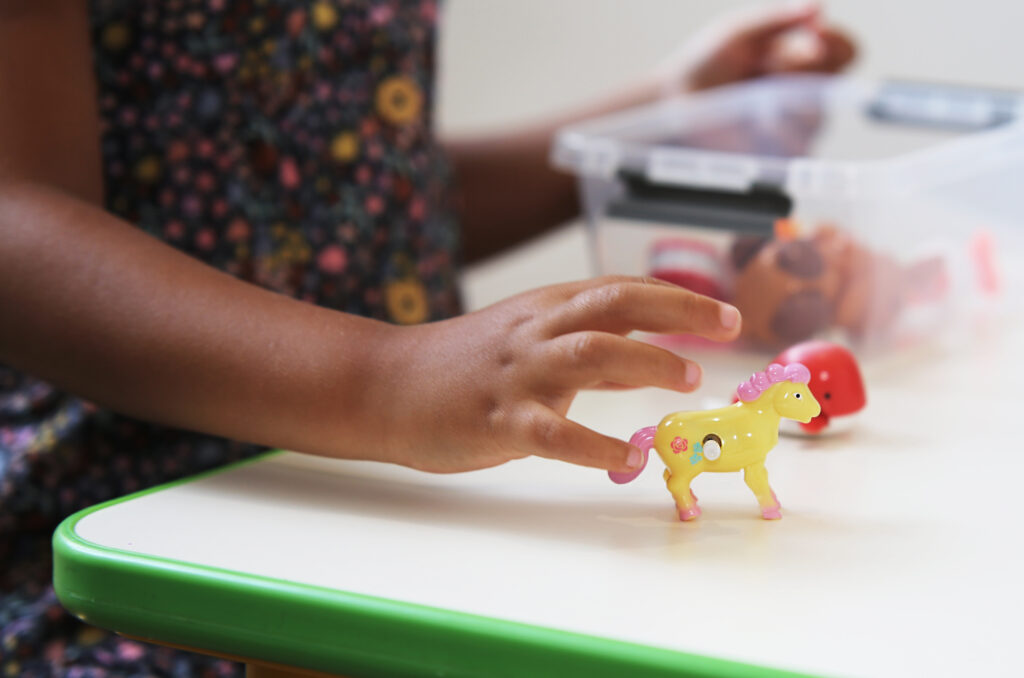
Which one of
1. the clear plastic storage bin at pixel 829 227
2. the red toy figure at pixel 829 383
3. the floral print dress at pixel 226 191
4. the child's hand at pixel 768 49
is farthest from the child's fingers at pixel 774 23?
the red toy figure at pixel 829 383

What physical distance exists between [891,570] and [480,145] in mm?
728

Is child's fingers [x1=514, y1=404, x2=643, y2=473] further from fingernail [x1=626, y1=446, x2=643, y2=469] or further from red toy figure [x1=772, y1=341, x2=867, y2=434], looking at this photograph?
red toy figure [x1=772, y1=341, x2=867, y2=434]

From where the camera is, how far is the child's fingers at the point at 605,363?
392mm

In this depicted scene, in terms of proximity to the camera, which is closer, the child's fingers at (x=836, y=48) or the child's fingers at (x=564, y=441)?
the child's fingers at (x=564, y=441)

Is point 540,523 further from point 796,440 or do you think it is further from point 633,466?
point 796,440

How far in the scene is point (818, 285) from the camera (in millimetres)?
648

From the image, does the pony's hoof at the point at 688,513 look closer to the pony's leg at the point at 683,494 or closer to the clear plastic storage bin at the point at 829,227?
the pony's leg at the point at 683,494

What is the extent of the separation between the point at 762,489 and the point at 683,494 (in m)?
0.03

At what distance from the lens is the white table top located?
0.33 m

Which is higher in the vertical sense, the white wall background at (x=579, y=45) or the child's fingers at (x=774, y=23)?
the child's fingers at (x=774, y=23)

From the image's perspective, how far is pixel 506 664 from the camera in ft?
1.06

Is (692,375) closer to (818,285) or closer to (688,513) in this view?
(688,513)

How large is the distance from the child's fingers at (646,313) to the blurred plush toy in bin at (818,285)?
0.26m

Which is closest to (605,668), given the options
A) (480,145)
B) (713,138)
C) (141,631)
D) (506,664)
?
(506,664)
